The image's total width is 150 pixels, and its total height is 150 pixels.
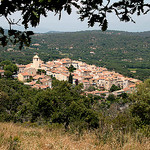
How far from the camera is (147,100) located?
9898 millimetres

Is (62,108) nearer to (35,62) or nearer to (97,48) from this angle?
(35,62)

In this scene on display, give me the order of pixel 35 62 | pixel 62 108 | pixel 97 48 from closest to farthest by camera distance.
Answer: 1. pixel 62 108
2. pixel 35 62
3. pixel 97 48

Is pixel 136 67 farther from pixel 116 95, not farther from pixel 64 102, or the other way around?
pixel 64 102

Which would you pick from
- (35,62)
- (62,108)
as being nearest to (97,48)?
(35,62)

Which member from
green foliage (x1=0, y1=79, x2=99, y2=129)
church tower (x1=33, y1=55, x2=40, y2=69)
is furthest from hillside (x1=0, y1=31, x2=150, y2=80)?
green foliage (x1=0, y1=79, x2=99, y2=129)

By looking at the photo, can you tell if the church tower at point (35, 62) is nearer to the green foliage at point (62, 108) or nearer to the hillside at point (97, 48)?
the green foliage at point (62, 108)

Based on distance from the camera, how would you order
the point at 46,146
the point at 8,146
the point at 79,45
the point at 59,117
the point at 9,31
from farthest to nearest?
the point at 79,45 → the point at 59,117 → the point at 46,146 → the point at 8,146 → the point at 9,31

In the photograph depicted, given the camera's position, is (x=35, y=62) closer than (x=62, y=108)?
No

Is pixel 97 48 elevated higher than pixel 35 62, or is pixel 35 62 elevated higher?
pixel 97 48

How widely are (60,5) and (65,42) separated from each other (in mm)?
110495

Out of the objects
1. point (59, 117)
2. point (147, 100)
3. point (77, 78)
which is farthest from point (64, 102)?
point (77, 78)

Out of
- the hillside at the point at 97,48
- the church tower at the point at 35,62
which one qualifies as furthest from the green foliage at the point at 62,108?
the hillside at the point at 97,48

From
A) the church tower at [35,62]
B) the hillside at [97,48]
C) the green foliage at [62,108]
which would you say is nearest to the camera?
the green foliage at [62,108]

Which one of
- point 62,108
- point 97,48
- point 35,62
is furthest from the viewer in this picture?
point 97,48
